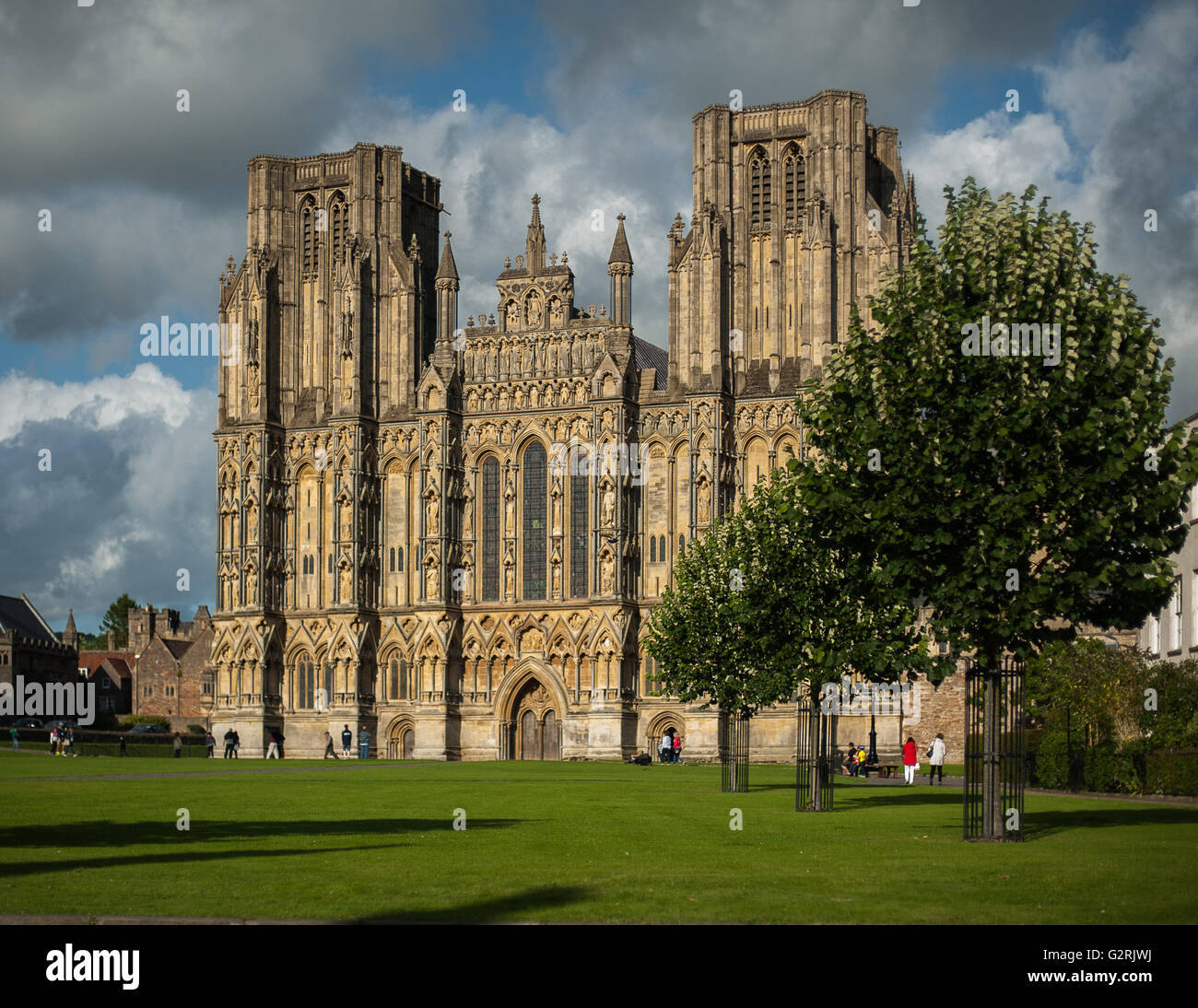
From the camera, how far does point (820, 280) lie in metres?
80.7

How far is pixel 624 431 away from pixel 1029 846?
57.1 m

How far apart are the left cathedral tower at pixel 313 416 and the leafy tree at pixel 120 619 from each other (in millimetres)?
101117

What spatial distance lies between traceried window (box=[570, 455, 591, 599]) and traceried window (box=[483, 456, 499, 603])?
4274 millimetres

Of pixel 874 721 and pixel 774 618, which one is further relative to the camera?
pixel 874 721

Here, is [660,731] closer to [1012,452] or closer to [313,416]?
[313,416]

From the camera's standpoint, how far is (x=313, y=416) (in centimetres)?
9006

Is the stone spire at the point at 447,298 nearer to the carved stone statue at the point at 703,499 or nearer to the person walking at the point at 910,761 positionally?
the carved stone statue at the point at 703,499

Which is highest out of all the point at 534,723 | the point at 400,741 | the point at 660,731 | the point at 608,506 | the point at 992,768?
the point at 608,506

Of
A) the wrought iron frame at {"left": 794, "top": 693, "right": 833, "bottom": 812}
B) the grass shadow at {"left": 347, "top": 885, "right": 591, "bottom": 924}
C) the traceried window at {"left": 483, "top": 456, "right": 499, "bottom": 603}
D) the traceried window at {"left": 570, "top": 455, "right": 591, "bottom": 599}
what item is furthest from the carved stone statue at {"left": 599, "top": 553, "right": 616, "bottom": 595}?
the grass shadow at {"left": 347, "top": 885, "right": 591, "bottom": 924}

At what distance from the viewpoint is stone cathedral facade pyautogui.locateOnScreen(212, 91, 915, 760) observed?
81.3 metres

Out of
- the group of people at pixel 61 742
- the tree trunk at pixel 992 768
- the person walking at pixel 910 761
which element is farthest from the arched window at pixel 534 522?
the tree trunk at pixel 992 768

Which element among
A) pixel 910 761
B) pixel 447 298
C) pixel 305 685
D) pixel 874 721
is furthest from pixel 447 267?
pixel 910 761

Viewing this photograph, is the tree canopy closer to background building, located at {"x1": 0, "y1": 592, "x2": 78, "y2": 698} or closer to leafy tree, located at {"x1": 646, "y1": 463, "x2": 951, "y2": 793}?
leafy tree, located at {"x1": 646, "y1": 463, "x2": 951, "y2": 793}

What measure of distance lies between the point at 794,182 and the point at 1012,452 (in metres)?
58.7
